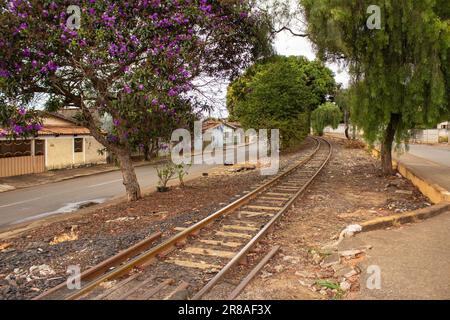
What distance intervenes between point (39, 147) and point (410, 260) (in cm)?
2465

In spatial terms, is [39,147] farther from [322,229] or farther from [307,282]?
[307,282]

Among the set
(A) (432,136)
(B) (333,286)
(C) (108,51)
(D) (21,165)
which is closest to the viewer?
(B) (333,286)

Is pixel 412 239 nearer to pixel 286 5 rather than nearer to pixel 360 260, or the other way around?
pixel 360 260

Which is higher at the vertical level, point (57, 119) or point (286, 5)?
point (286, 5)

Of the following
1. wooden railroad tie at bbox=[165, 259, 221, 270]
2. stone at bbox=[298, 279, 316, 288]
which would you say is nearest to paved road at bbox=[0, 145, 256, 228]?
wooden railroad tie at bbox=[165, 259, 221, 270]

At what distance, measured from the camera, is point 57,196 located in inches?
669

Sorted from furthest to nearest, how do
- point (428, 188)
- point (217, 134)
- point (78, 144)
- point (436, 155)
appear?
point (217, 134), point (78, 144), point (436, 155), point (428, 188)

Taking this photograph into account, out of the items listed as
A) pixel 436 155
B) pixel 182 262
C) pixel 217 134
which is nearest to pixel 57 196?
pixel 182 262

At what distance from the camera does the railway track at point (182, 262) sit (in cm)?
485

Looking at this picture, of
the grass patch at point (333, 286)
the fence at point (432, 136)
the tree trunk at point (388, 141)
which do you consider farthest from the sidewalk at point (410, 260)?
the fence at point (432, 136)

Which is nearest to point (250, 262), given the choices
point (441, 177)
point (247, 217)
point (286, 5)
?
point (247, 217)

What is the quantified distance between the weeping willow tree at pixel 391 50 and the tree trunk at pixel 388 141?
420 millimetres
